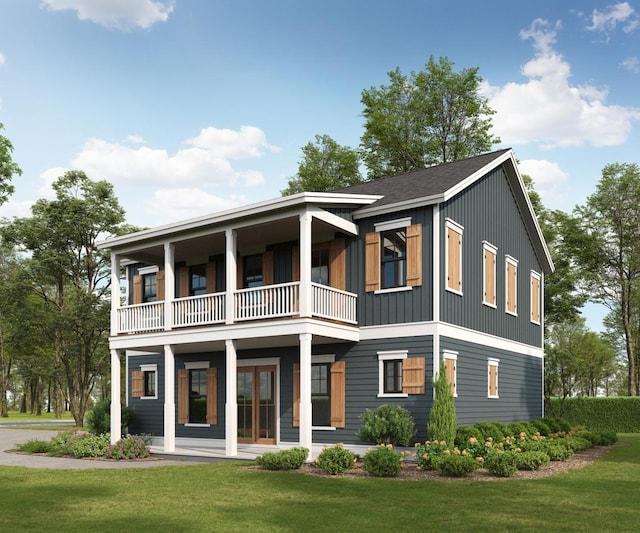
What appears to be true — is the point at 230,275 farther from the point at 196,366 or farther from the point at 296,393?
the point at 196,366

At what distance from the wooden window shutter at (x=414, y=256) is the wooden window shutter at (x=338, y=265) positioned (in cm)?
197

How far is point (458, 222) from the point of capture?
19812mm

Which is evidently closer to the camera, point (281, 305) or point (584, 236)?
point (281, 305)

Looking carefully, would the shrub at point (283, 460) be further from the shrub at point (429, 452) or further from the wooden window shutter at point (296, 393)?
the wooden window shutter at point (296, 393)

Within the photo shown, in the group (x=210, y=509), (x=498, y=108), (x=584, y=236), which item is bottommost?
(x=210, y=509)

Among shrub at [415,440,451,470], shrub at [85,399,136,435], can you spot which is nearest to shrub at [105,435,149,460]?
shrub at [85,399,136,435]

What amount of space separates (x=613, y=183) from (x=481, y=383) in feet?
87.1

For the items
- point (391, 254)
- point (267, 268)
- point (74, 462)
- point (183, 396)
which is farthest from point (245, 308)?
point (183, 396)

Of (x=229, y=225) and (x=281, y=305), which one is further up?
(x=229, y=225)

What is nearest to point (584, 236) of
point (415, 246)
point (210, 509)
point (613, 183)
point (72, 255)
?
point (613, 183)

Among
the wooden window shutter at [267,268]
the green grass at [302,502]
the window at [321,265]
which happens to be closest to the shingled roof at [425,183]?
the window at [321,265]

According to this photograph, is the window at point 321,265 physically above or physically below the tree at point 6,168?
below

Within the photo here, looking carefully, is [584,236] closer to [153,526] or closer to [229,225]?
[229,225]

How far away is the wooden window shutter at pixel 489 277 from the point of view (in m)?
21.6
